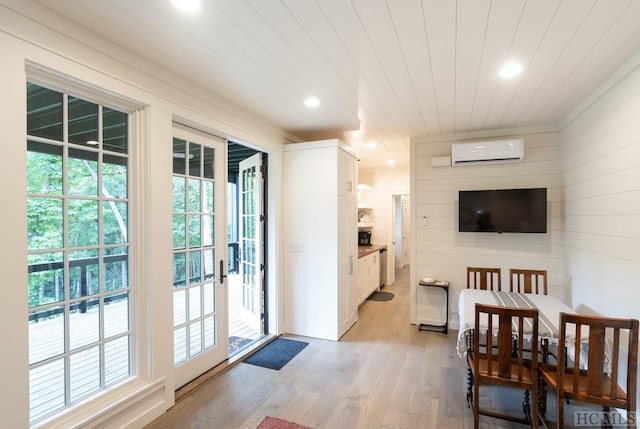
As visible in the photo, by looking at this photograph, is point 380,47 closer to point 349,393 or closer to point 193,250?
point 193,250

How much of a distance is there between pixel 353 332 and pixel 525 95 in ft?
10.6

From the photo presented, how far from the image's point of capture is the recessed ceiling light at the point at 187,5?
1.62 meters

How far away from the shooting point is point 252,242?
4148 millimetres

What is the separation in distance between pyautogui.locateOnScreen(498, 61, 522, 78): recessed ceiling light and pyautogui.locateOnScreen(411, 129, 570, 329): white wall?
1.74 meters

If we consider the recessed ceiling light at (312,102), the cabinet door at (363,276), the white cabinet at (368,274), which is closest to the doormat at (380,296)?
the white cabinet at (368,274)

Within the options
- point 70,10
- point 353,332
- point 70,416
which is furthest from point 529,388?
point 70,10

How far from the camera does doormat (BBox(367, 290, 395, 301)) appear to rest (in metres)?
5.79

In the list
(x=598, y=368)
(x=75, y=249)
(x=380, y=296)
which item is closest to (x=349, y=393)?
(x=598, y=368)

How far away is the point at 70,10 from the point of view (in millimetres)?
1724

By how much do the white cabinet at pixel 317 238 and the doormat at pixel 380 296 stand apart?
177 centimetres

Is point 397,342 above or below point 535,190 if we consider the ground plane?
below

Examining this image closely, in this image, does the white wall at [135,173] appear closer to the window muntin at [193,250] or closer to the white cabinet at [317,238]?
the window muntin at [193,250]

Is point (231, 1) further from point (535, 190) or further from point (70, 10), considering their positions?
point (535, 190)

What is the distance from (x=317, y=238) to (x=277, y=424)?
2054 mm
